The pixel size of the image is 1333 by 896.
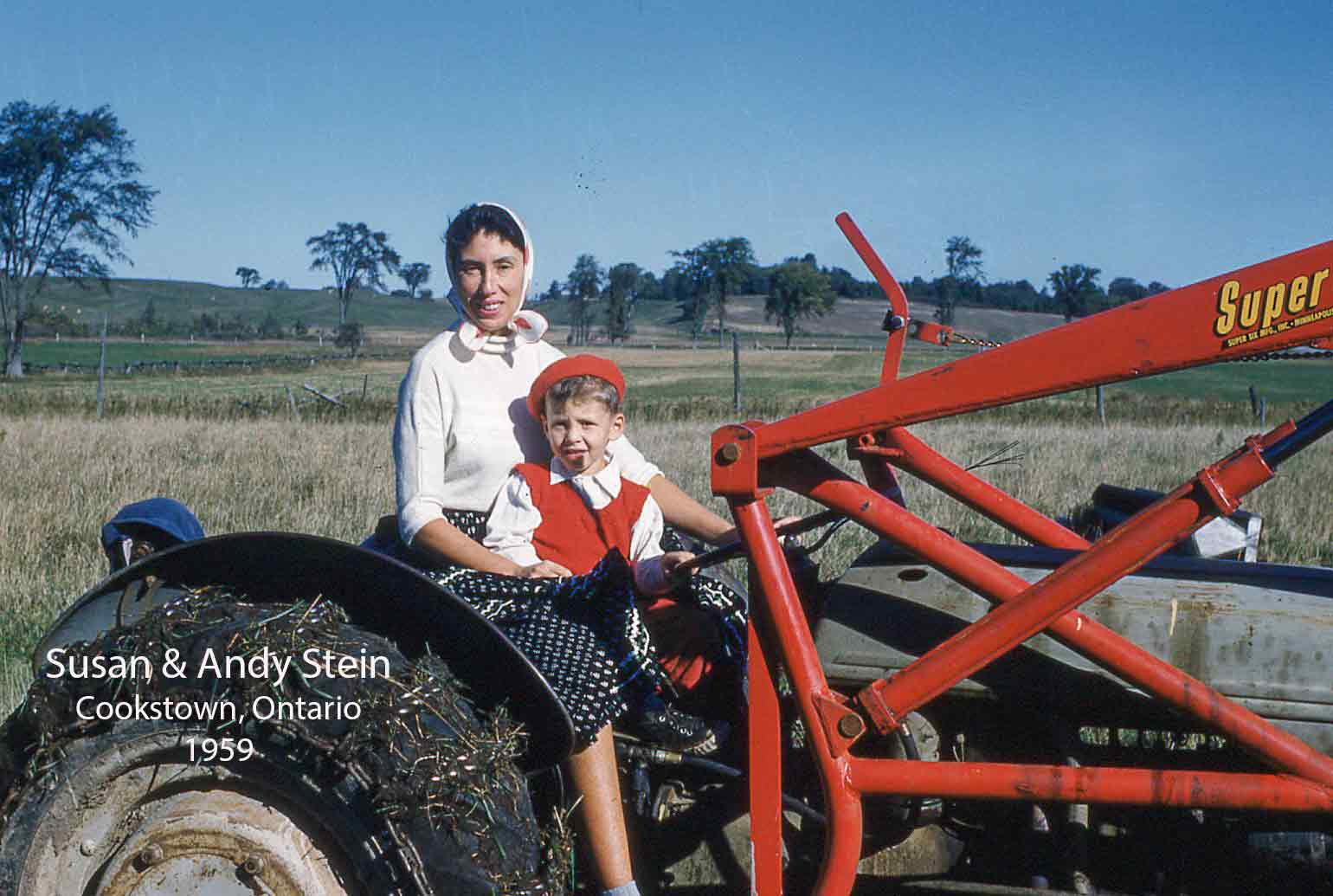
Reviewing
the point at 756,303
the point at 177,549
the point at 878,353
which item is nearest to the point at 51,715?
the point at 177,549

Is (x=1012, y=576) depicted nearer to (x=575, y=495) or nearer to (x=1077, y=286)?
(x=575, y=495)

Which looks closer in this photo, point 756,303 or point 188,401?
point 188,401

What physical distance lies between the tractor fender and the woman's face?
1.28 metres

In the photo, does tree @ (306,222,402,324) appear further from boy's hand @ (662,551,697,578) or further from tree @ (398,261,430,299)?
boy's hand @ (662,551,697,578)

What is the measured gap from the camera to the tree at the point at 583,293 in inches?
3098

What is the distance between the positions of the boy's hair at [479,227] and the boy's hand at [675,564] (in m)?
1.41

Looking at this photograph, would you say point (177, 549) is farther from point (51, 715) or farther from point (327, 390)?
point (327, 390)

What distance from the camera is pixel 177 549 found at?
2.43m

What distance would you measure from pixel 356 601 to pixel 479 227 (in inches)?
56.9

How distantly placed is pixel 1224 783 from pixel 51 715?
231 cm

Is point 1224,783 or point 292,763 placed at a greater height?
point 1224,783

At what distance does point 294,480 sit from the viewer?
10453 millimetres

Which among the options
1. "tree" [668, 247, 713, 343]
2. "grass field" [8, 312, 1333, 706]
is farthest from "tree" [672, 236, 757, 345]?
"grass field" [8, 312, 1333, 706]

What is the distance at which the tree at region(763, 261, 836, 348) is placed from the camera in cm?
8019
